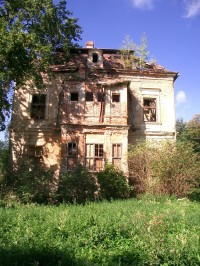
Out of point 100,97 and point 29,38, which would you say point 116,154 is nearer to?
point 100,97

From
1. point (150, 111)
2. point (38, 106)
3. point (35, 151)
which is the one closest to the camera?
point (35, 151)

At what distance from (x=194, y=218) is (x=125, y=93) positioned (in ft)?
39.7

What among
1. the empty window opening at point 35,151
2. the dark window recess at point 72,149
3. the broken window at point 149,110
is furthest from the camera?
the broken window at point 149,110

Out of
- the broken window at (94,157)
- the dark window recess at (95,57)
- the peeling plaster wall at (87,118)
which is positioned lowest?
the broken window at (94,157)

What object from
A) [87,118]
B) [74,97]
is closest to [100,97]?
[87,118]

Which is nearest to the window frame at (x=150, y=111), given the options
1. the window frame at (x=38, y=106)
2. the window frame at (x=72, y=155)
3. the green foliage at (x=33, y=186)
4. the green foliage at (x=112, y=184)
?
the window frame at (x=72, y=155)

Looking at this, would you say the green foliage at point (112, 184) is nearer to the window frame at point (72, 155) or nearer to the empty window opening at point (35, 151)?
the window frame at point (72, 155)

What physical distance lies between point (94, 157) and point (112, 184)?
8.68 ft

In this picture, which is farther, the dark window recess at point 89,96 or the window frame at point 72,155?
the dark window recess at point 89,96

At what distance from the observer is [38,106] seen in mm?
21891

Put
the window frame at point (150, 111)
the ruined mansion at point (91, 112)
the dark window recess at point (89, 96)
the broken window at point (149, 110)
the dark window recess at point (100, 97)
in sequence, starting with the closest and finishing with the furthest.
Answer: the ruined mansion at point (91, 112), the dark window recess at point (100, 97), the dark window recess at point (89, 96), the window frame at point (150, 111), the broken window at point (149, 110)

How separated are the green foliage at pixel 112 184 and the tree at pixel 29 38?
6.73m

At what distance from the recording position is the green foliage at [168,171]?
55.1 feet

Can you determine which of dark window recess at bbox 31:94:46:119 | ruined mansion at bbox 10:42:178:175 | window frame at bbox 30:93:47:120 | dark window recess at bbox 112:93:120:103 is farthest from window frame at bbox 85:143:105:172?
dark window recess at bbox 31:94:46:119
